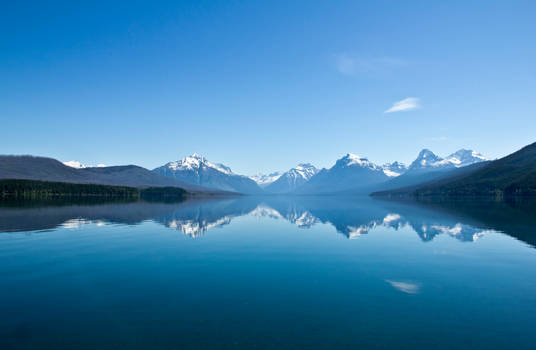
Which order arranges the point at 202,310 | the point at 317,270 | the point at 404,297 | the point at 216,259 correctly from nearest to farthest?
the point at 202,310 < the point at 404,297 < the point at 317,270 < the point at 216,259

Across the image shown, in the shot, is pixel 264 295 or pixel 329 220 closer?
pixel 264 295

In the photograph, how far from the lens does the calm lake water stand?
14680 mm

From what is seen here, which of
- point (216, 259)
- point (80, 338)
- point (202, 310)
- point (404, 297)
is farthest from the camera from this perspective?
point (216, 259)

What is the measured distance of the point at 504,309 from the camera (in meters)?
18.5

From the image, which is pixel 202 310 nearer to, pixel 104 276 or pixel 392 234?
pixel 104 276

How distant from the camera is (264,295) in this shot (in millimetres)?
20859

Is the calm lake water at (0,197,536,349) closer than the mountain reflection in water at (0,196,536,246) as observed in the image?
Yes

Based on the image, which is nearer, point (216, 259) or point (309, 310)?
point (309, 310)

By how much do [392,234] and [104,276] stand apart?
139ft

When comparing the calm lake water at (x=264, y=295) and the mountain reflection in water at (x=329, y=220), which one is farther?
the mountain reflection in water at (x=329, y=220)

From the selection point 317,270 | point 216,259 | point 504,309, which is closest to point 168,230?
point 216,259

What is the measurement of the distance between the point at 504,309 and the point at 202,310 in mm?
17731

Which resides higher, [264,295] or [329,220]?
[264,295]

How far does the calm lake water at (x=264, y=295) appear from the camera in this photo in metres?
14.7
